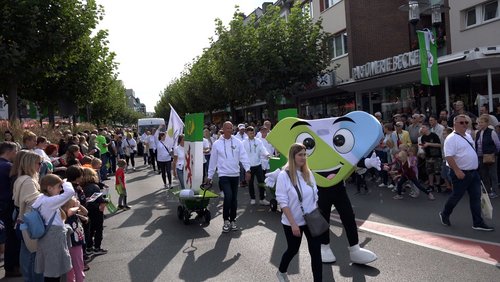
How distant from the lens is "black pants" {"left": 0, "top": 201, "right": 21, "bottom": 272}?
6.07m

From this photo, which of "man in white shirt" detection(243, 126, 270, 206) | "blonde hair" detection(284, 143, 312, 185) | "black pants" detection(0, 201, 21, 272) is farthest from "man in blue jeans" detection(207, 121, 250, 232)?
"blonde hair" detection(284, 143, 312, 185)

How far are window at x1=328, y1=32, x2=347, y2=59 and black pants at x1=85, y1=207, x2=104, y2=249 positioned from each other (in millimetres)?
19766

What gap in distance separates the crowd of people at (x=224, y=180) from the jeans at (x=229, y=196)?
2cm

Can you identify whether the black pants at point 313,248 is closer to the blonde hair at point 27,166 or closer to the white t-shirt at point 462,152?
the blonde hair at point 27,166

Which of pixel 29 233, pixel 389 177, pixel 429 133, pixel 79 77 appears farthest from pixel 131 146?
pixel 29 233

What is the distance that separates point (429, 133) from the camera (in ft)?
37.1

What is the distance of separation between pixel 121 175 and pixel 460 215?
7.10m

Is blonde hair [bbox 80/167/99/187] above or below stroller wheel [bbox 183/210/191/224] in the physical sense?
above

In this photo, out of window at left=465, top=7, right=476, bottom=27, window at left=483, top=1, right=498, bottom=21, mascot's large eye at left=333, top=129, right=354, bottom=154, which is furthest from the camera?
window at left=465, top=7, right=476, bottom=27

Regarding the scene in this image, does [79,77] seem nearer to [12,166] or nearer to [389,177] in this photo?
[389,177]

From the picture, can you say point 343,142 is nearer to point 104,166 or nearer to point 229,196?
point 229,196

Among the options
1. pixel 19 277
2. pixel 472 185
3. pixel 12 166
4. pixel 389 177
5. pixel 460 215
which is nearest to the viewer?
pixel 12 166

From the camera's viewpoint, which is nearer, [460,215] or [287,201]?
[287,201]

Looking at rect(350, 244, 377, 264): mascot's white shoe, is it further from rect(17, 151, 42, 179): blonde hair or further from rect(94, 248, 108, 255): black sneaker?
rect(17, 151, 42, 179): blonde hair
